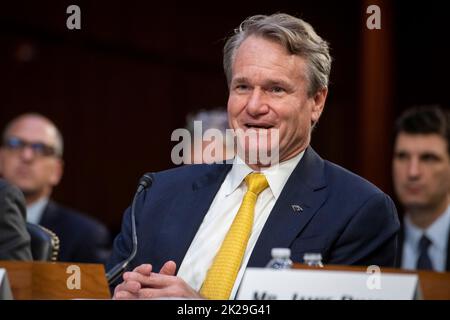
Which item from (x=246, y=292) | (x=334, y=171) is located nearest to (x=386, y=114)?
(x=334, y=171)

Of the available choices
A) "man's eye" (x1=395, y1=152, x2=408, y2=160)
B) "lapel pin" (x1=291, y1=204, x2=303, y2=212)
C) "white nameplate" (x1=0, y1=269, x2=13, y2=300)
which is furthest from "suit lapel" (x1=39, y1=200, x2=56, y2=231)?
"white nameplate" (x1=0, y1=269, x2=13, y2=300)

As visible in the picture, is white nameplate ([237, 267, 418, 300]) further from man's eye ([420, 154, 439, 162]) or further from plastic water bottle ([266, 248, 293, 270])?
man's eye ([420, 154, 439, 162])

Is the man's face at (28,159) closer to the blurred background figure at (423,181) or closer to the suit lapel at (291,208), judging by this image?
the blurred background figure at (423,181)

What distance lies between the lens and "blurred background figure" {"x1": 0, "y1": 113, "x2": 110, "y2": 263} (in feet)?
14.6

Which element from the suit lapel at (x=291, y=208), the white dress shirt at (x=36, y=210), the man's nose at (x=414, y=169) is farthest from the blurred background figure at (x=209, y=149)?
the suit lapel at (x=291, y=208)

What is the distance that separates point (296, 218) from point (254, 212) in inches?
5.0

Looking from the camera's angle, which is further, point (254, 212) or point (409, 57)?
point (409, 57)

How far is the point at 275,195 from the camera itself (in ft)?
7.67

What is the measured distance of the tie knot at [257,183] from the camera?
7.68 feet

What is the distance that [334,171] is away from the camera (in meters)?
2.44

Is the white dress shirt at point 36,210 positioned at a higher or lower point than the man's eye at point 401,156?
lower

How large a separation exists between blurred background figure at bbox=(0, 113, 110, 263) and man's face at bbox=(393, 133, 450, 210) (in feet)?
5.21

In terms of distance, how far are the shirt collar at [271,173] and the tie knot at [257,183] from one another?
0.04ft

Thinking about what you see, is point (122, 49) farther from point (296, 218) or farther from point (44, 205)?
point (296, 218)
